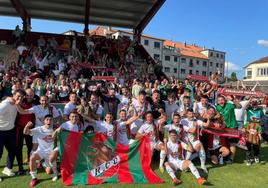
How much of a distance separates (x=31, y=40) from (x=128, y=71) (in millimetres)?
8456

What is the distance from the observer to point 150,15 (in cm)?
2612

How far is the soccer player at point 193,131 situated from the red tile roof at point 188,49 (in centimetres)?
7250

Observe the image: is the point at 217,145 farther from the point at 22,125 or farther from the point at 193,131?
the point at 22,125

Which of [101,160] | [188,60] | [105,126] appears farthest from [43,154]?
[188,60]

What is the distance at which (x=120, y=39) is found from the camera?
84.8ft

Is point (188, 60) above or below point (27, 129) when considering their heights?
above

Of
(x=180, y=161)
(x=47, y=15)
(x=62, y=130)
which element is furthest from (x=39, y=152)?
(x=47, y=15)

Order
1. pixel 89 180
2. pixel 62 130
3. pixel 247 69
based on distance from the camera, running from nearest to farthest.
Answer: pixel 89 180, pixel 62 130, pixel 247 69

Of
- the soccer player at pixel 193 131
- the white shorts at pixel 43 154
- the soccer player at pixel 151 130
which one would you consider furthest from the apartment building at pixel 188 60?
the white shorts at pixel 43 154

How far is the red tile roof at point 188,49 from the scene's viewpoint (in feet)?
263

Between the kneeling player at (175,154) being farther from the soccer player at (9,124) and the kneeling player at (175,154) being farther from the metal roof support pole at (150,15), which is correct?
the metal roof support pole at (150,15)

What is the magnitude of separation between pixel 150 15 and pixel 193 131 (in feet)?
68.2

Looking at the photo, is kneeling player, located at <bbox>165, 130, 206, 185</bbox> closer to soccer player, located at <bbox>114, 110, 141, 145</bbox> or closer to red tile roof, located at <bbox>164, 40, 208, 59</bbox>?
soccer player, located at <bbox>114, 110, 141, 145</bbox>

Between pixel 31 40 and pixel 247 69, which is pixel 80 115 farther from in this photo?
pixel 247 69
